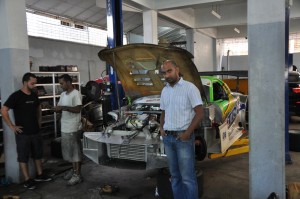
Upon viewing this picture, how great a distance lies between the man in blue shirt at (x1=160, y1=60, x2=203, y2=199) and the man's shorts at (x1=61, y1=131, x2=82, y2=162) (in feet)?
6.48

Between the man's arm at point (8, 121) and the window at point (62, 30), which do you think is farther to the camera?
the window at point (62, 30)

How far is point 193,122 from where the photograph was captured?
11.0 feet

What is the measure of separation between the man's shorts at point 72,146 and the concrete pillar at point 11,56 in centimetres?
94

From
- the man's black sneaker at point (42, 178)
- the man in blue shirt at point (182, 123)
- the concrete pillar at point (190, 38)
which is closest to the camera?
the man in blue shirt at point (182, 123)

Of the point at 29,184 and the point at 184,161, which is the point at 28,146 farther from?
the point at 184,161

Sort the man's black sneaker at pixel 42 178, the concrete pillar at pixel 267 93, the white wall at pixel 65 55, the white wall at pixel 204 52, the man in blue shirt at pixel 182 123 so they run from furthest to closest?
1. the white wall at pixel 204 52
2. the white wall at pixel 65 55
3. the man's black sneaker at pixel 42 178
4. the man in blue shirt at pixel 182 123
5. the concrete pillar at pixel 267 93

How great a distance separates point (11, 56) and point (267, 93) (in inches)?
159

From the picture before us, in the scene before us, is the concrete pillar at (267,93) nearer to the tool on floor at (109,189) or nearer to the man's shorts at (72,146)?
the tool on floor at (109,189)

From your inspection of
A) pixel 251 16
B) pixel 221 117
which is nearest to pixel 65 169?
pixel 221 117

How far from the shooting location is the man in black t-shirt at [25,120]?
15.7 feet

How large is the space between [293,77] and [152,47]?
512 centimetres

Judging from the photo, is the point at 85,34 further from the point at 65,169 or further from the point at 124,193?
the point at 124,193

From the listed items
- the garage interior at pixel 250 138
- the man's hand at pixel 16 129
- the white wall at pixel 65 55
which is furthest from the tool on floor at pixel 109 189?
the white wall at pixel 65 55

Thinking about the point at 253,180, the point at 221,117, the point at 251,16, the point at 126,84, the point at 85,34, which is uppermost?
the point at 85,34
